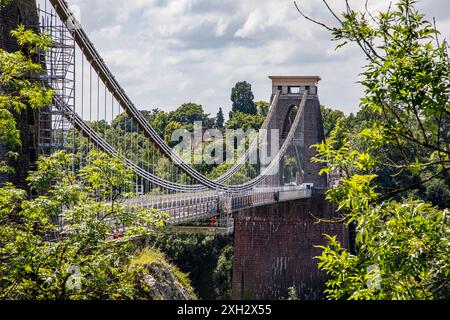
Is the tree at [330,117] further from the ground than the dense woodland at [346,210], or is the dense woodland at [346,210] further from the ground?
the tree at [330,117]

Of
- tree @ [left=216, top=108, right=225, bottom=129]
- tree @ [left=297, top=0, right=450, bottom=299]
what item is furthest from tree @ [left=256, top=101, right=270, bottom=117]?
tree @ [left=297, top=0, right=450, bottom=299]

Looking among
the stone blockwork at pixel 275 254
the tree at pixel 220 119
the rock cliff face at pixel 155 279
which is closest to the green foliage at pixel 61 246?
the rock cliff face at pixel 155 279

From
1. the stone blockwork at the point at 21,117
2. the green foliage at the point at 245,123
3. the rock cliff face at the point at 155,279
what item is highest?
the green foliage at the point at 245,123

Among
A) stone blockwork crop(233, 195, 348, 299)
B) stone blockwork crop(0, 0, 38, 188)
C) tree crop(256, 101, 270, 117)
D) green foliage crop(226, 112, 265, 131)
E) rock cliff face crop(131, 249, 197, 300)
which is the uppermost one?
tree crop(256, 101, 270, 117)

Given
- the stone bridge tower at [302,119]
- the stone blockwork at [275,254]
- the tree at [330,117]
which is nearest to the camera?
the stone blockwork at [275,254]

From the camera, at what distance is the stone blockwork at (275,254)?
31.2 metres

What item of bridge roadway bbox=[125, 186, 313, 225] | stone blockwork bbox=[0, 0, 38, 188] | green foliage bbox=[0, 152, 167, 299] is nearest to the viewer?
green foliage bbox=[0, 152, 167, 299]

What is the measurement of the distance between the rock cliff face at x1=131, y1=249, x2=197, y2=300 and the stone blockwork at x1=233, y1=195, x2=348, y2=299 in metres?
16.8

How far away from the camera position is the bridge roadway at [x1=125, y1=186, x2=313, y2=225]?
16969mm

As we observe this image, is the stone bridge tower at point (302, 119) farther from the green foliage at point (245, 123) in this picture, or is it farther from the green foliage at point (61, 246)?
the green foliage at point (61, 246)

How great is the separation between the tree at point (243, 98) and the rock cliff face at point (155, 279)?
177 feet

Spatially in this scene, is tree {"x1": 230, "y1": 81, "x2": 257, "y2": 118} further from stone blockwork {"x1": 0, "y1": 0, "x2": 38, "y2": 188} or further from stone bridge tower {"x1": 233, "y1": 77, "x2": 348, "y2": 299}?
stone blockwork {"x1": 0, "y1": 0, "x2": 38, "y2": 188}

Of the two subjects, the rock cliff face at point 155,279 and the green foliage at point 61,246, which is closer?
the green foliage at point 61,246

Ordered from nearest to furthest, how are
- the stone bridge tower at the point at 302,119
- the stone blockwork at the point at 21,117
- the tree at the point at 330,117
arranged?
the stone blockwork at the point at 21,117 < the stone bridge tower at the point at 302,119 < the tree at the point at 330,117
